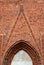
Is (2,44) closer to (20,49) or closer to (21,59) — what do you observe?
(20,49)

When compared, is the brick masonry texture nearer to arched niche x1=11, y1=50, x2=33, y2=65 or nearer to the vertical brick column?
the vertical brick column

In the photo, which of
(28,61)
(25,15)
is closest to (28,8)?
(25,15)

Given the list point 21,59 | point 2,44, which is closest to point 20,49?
point 21,59

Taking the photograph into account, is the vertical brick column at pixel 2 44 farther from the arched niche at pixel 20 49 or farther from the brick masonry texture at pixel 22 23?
the arched niche at pixel 20 49

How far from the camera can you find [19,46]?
29.6 feet

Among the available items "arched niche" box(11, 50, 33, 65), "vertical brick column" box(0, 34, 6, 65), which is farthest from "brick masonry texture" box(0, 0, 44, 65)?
"arched niche" box(11, 50, 33, 65)

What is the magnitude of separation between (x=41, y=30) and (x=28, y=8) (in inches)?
36.2

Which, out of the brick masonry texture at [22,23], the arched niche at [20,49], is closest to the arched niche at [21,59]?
the arched niche at [20,49]

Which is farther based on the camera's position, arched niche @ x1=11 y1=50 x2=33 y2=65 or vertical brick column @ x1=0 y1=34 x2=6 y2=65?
arched niche @ x1=11 y1=50 x2=33 y2=65

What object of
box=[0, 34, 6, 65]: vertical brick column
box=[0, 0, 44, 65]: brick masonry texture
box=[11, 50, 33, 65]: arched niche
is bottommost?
box=[11, 50, 33, 65]: arched niche

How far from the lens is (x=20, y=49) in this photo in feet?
29.7

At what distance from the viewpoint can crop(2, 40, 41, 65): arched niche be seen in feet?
29.0

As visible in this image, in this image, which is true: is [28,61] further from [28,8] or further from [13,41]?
[28,8]

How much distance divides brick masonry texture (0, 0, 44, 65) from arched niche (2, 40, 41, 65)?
0.09m
